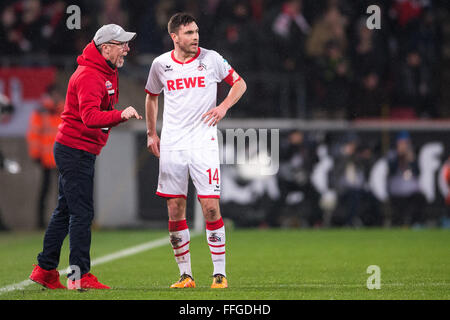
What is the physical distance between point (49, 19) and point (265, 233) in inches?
256

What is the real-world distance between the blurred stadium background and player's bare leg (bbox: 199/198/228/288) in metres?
8.29

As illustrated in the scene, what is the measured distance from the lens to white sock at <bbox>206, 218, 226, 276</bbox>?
680 centimetres

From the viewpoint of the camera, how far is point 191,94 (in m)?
6.90

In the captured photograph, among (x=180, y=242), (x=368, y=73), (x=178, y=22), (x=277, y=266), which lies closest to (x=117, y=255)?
(x=277, y=266)

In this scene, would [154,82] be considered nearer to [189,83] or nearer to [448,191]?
[189,83]

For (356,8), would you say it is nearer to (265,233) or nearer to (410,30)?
(410,30)

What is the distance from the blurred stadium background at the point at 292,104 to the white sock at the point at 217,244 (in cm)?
829

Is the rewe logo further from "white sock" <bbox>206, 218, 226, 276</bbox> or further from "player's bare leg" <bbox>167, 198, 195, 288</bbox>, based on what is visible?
"white sock" <bbox>206, 218, 226, 276</bbox>

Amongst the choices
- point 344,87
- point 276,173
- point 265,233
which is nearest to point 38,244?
point 265,233

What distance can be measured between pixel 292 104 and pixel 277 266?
8.11m

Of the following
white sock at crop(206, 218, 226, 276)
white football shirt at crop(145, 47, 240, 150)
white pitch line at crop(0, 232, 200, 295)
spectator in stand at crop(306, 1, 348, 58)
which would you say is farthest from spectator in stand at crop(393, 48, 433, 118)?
white sock at crop(206, 218, 226, 276)

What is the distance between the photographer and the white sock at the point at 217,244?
6.80 metres

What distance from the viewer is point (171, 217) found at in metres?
7.04

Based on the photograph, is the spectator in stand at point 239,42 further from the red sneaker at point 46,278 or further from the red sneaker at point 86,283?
the red sneaker at point 86,283
